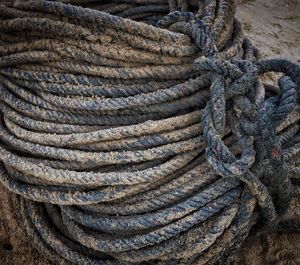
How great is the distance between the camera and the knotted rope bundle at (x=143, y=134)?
1128mm

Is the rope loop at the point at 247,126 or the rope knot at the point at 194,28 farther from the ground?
the rope knot at the point at 194,28

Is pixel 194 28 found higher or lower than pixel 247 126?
higher

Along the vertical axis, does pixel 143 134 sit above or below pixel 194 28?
below

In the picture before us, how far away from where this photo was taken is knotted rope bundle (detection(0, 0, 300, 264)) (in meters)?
1.13

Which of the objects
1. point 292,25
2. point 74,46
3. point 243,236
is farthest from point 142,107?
point 292,25

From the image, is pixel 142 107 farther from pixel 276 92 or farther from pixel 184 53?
pixel 276 92

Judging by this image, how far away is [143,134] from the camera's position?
1.16 m

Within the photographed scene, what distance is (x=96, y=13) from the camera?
1.19 m

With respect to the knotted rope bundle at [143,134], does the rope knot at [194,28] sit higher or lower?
higher

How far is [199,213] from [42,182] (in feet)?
1.58

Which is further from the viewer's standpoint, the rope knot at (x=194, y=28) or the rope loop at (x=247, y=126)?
the rope knot at (x=194, y=28)

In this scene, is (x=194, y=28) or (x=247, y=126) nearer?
(x=247, y=126)

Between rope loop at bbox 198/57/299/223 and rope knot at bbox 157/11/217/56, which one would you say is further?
rope knot at bbox 157/11/217/56

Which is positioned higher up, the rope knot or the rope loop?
the rope knot
